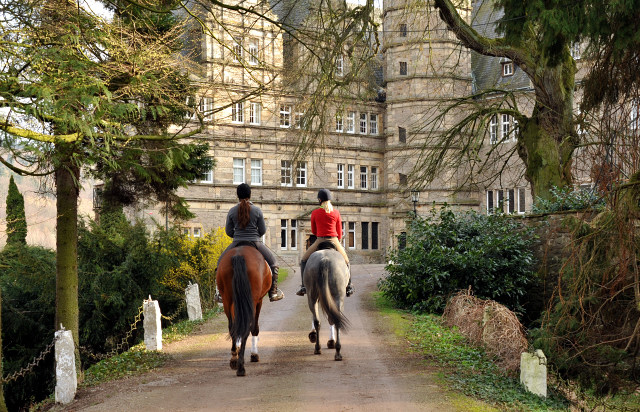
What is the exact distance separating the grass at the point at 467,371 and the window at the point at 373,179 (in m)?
37.0

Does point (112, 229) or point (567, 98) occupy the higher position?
point (567, 98)

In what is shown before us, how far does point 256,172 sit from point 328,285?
1466 inches

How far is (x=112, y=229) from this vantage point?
62.4 ft

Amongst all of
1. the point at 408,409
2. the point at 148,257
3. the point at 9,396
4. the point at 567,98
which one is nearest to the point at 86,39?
the point at 408,409

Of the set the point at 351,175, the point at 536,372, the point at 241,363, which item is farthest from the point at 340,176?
the point at 536,372

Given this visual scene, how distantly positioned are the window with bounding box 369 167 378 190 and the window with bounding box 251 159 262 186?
28.4 ft

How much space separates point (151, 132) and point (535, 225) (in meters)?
9.65

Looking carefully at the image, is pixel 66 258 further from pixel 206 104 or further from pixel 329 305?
pixel 329 305

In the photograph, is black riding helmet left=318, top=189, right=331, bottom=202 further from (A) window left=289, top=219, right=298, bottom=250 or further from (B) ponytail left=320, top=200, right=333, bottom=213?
(A) window left=289, top=219, right=298, bottom=250

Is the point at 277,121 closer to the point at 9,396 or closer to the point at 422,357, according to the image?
the point at 9,396

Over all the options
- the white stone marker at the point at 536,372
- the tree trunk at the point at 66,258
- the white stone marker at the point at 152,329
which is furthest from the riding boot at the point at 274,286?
the tree trunk at the point at 66,258

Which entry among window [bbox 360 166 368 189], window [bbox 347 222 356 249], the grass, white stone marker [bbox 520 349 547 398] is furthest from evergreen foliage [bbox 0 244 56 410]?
window [bbox 360 166 368 189]

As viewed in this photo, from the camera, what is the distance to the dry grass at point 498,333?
1081 cm

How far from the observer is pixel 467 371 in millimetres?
9875
